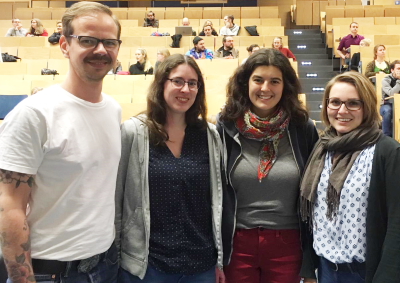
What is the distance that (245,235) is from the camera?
5.48ft

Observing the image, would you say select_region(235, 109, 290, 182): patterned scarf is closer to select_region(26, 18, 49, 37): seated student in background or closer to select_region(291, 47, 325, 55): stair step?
select_region(291, 47, 325, 55): stair step

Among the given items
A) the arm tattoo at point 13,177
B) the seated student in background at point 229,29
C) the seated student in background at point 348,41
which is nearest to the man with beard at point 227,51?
the seated student in background at point 229,29

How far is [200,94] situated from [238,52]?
17.8 ft

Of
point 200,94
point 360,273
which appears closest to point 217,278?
point 360,273

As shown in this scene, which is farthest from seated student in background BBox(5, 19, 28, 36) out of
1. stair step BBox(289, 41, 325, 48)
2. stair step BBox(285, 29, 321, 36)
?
stair step BBox(285, 29, 321, 36)

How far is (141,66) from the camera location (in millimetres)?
6242

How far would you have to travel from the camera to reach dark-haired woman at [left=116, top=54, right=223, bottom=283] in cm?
152

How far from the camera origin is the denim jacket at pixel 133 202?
1.52m

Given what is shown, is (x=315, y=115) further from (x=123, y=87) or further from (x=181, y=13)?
(x=181, y=13)

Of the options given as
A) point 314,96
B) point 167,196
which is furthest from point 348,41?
point 167,196

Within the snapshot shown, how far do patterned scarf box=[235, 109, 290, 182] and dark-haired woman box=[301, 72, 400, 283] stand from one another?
0.45ft

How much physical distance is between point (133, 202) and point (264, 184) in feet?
1.52

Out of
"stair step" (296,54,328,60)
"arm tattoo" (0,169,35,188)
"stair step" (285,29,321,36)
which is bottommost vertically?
"arm tattoo" (0,169,35,188)

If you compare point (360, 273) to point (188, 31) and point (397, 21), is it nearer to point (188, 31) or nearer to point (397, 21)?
point (188, 31)
